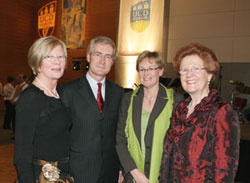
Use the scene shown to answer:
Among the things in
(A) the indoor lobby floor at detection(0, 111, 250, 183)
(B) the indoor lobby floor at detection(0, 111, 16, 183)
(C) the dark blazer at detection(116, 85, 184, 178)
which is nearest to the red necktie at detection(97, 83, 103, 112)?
(C) the dark blazer at detection(116, 85, 184, 178)

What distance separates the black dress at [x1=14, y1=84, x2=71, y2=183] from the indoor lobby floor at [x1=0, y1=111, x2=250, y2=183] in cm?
219

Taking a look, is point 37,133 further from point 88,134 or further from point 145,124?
point 145,124

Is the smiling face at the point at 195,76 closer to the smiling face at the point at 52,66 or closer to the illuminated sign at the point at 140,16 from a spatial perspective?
the smiling face at the point at 52,66

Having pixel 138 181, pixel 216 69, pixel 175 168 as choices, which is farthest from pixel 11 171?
pixel 216 69

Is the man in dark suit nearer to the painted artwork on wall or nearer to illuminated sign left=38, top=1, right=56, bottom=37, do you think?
the painted artwork on wall

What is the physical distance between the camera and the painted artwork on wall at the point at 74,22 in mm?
11891

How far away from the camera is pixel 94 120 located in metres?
2.17

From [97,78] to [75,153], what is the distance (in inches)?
26.6

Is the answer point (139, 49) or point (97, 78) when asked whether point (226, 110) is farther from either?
point (139, 49)

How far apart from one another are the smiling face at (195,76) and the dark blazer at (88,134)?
0.86 meters

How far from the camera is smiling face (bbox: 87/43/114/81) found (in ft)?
7.45

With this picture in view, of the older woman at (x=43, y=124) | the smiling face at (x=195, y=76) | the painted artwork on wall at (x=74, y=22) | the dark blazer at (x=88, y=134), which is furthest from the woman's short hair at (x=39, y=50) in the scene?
the painted artwork on wall at (x=74, y=22)

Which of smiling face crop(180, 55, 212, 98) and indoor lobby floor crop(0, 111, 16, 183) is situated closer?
smiling face crop(180, 55, 212, 98)

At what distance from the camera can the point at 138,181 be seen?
206 centimetres
